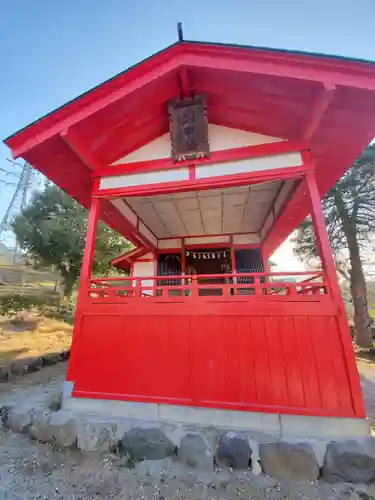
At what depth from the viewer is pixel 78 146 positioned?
4613mm

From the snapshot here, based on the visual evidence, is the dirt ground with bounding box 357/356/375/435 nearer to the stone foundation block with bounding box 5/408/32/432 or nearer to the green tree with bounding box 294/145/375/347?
the green tree with bounding box 294/145/375/347

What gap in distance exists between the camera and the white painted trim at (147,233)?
7.48m

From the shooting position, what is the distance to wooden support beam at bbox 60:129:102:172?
172 inches

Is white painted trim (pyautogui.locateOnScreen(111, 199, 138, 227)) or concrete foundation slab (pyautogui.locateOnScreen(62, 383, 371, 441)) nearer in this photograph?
concrete foundation slab (pyautogui.locateOnScreen(62, 383, 371, 441))

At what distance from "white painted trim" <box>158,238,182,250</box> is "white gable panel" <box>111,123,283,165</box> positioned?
3897mm

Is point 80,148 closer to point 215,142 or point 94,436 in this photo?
point 215,142

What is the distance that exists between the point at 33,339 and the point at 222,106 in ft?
39.2

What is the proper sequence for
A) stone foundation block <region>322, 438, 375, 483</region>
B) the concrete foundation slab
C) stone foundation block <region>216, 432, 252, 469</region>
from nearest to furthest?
stone foundation block <region>322, 438, 375, 483</region> → stone foundation block <region>216, 432, 252, 469</region> → the concrete foundation slab

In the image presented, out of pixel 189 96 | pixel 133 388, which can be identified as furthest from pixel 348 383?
pixel 189 96

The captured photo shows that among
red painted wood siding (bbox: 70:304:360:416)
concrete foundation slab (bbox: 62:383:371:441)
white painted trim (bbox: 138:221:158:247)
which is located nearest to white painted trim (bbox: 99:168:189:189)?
white painted trim (bbox: 138:221:158:247)

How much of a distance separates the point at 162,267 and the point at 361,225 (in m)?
9.74

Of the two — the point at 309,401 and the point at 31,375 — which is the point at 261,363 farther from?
the point at 31,375

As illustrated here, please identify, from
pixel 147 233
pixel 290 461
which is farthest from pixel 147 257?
pixel 290 461

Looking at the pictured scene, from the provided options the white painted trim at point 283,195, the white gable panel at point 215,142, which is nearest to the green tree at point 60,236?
the white gable panel at point 215,142
